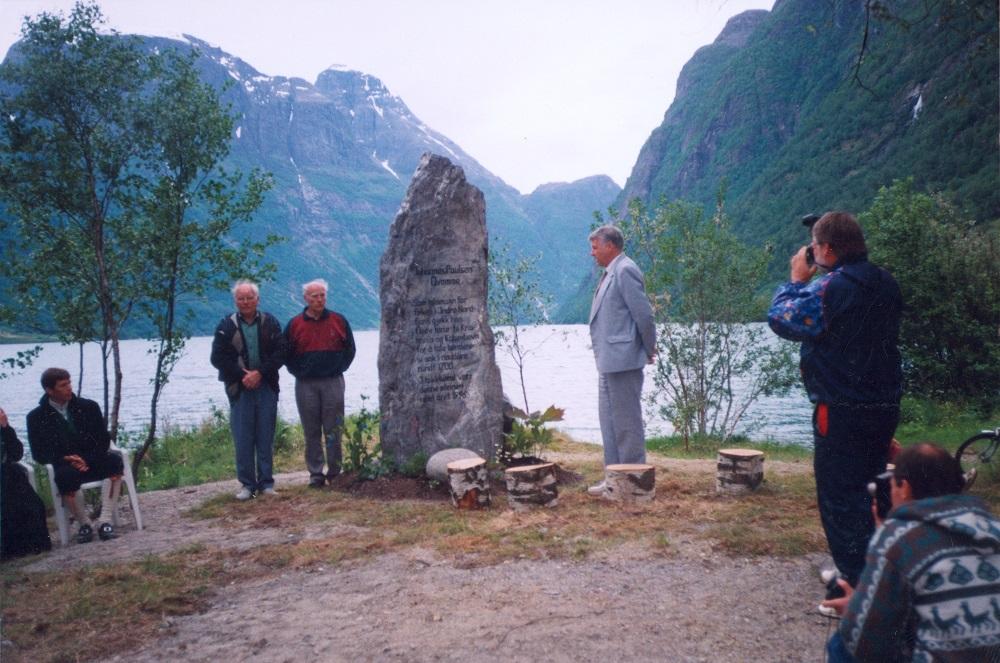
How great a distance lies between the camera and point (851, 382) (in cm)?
319

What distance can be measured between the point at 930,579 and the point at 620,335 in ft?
13.3

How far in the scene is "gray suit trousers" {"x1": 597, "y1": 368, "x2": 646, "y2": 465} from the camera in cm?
586

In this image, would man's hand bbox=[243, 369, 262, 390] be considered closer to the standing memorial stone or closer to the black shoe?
the standing memorial stone

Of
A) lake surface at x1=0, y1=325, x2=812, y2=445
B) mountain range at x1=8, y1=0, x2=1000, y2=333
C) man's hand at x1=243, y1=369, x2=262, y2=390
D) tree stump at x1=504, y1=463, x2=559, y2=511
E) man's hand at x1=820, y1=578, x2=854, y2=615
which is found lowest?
lake surface at x1=0, y1=325, x2=812, y2=445

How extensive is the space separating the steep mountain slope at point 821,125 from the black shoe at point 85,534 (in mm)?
6957

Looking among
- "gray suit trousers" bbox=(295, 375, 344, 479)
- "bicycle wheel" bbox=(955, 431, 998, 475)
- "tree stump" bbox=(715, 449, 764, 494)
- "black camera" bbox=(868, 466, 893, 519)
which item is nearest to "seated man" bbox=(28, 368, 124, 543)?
"gray suit trousers" bbox=(295, 375, 344, 479)

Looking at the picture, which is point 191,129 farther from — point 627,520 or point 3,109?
point 627,520

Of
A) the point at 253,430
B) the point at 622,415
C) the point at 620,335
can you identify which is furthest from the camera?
the point at 253,430

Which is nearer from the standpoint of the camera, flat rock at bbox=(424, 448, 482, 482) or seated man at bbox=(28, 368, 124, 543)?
seated man at bbox=(28, 368, 124, 543)

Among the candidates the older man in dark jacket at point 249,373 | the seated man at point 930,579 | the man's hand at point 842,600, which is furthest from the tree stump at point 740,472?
the older man in dark jacket at point 249,373

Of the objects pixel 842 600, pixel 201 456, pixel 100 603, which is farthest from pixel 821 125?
pixel 100 603

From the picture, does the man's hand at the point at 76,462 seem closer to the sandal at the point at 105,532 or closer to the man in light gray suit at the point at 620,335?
the sandal at the point at 105,532

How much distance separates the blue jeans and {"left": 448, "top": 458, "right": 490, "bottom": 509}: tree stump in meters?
2.17

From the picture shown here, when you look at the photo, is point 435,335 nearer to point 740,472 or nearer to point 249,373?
point 249,373
